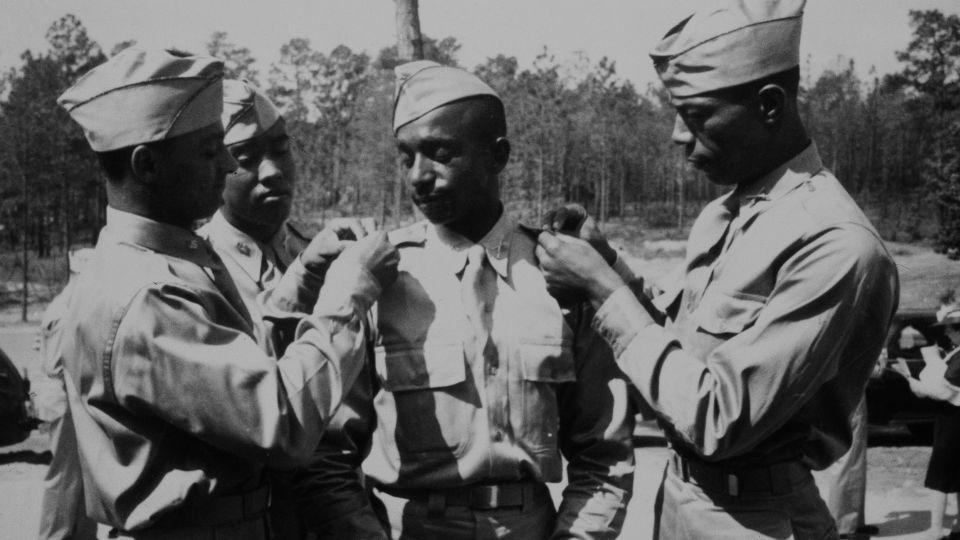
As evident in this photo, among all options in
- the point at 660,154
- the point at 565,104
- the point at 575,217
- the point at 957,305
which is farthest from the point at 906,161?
the point at 575,217

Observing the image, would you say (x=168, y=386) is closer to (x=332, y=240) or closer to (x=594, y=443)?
(x=332, y=240)

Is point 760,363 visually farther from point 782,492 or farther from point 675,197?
point 675,197

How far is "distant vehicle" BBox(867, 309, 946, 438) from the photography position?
33.2 ft

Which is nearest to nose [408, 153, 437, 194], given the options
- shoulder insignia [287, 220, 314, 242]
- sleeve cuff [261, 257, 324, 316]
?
sleeve cuff [261, 257, 324, 316]

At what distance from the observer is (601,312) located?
255cm

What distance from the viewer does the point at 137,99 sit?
2340 millimetres

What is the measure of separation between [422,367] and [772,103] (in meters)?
1.28

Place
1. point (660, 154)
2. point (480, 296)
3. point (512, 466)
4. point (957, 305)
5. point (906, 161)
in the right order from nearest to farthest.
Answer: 1. point (512, 466)
2. point (480, 296)
3. point (957, 305)
4. point (906, 161)
5. point (660, 154)

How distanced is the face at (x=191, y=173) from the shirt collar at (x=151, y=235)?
2.1 inches

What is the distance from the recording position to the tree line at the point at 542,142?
35.3 m

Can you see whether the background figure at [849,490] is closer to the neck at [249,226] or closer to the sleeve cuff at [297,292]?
the neck at [249,226]

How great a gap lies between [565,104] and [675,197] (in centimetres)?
1721

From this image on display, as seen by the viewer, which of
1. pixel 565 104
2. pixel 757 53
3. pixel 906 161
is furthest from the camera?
pixel 906 161

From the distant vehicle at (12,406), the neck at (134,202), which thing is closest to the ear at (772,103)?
the neck at (134,202)
